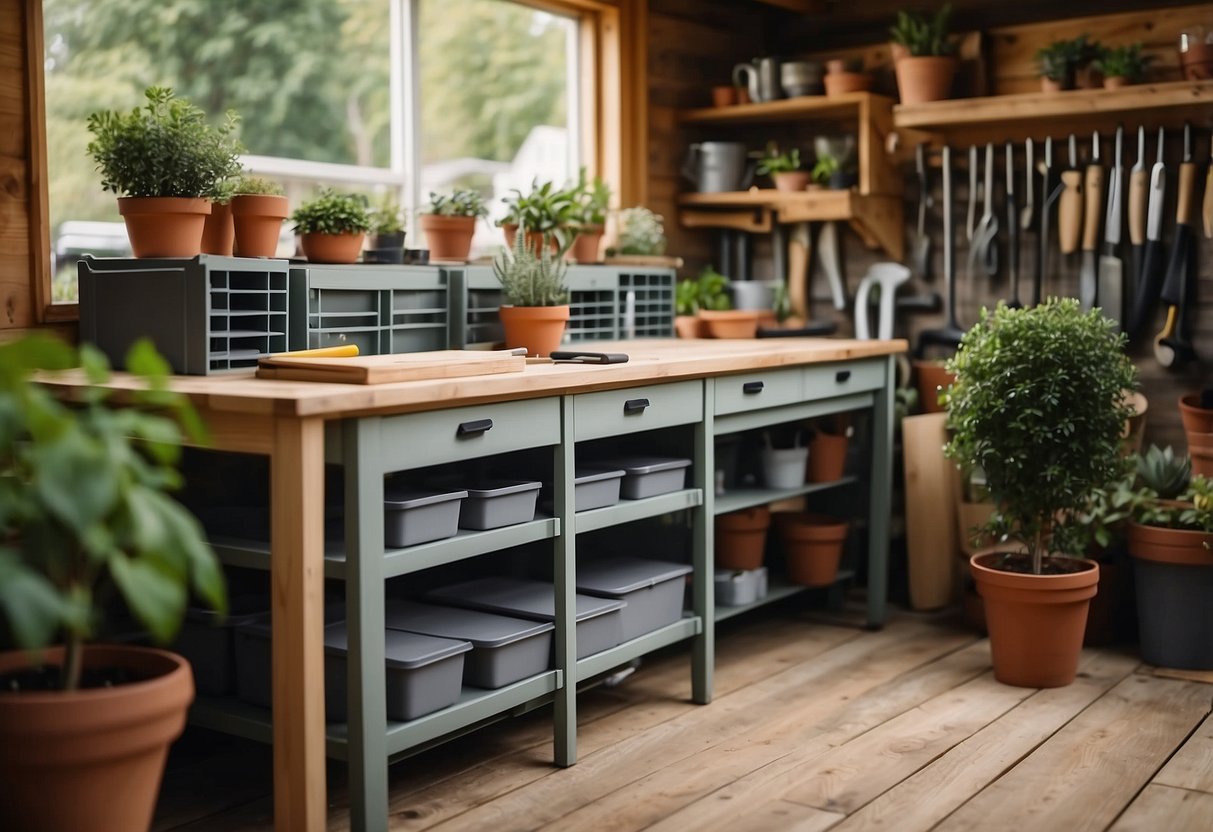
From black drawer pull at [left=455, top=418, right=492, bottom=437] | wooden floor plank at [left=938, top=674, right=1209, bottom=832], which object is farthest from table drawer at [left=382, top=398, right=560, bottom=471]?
wooden floor plank at [left=938, top=674, right=1209, bottom=832]

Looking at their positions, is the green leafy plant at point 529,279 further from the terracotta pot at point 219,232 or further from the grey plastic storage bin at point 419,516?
the grey plastic storage bin at point 419,516

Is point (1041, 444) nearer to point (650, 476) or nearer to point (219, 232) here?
point (650, 476)

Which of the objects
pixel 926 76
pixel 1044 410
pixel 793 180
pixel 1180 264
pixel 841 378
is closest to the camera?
pixel 1044 410

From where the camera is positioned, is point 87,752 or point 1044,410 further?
point 1044,410

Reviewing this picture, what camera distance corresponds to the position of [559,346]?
329 centimetres

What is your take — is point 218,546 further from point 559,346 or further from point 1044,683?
point 1044,683

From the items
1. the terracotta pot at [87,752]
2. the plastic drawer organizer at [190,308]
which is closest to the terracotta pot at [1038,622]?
the plastic drawer organizer at [190,308]

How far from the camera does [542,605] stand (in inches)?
114

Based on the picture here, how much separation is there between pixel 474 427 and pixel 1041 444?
159cm

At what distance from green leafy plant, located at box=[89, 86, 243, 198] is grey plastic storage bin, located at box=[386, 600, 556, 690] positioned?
101 centimetres

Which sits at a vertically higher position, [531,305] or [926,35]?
[926,35]

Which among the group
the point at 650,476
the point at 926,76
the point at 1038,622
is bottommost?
the point at 1038,622

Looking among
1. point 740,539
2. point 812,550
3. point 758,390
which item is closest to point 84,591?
point 758,390

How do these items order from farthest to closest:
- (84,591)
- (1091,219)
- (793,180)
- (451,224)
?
(793,180) → (1091,219) → (451,224) → (84,591)
